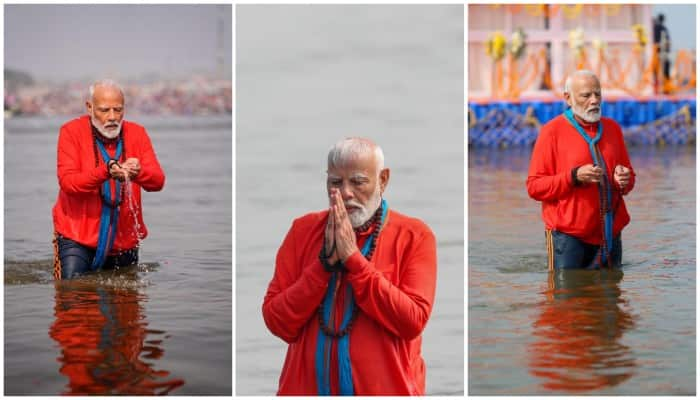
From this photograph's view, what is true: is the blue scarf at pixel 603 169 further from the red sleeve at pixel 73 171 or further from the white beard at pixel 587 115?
the red sleeve at pixel 73 171

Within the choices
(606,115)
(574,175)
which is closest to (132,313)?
(574,175)

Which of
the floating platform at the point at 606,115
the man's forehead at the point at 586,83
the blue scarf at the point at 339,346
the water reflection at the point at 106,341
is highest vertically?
the floating platform at the point at 606,115

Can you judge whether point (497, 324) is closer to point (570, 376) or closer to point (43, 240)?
point (570, 376)

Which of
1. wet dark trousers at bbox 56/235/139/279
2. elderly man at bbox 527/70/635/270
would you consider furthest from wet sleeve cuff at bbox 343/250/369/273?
wet dark trousers at bbox 56/235/139/279

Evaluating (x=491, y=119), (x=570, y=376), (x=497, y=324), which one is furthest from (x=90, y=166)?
(x=491, y=119)

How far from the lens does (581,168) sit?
6.71 metres

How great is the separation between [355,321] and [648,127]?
16151 millimetres

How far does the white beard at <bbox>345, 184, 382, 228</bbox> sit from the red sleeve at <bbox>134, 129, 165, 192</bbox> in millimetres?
2861

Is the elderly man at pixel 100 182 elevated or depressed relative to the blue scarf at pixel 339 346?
elevated

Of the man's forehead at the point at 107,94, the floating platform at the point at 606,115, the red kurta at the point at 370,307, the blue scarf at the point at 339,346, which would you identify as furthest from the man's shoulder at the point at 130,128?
the floating platform at the point at 606,115

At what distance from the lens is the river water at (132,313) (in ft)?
17.1

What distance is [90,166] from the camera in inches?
267

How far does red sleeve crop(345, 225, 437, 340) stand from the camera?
384 cm

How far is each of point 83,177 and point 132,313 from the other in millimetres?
760
